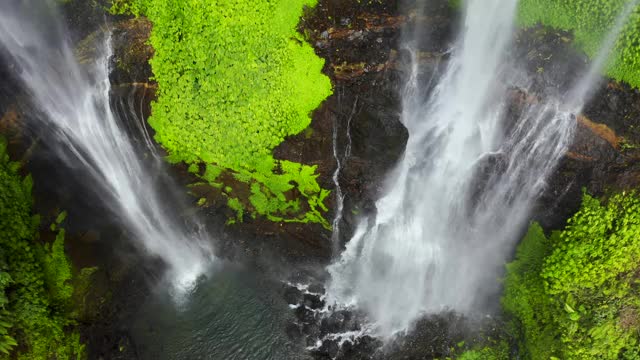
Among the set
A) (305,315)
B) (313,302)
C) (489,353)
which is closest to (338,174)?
(313,302)

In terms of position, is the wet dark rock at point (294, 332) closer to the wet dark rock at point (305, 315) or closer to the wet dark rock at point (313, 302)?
the wet dark rock at point (305, 315)

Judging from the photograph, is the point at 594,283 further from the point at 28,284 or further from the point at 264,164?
the point at 28,284

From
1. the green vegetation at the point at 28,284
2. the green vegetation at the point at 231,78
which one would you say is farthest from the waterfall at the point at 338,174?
the green vegetation at the point at 28,284

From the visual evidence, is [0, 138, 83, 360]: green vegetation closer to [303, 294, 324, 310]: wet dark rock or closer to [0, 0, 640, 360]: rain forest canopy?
[0, 0, 640, 360]: rain forest canopy

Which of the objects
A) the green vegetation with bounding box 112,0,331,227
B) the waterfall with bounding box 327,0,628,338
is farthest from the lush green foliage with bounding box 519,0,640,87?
the green vegetation with bounding box 112,0,331,227

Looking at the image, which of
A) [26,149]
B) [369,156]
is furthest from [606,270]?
[26,149]
